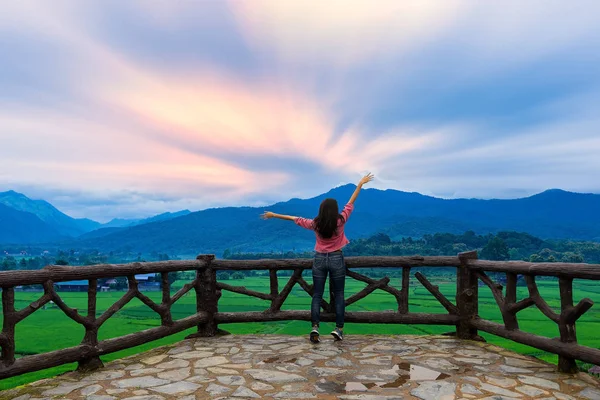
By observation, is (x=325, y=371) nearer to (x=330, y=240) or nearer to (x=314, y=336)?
(x=314, y=336)

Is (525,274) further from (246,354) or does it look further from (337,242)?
(246,354)

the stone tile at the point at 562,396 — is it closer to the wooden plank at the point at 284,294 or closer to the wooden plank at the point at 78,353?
the wooden plank at the point at 284,294

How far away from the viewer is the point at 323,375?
4.83 metres

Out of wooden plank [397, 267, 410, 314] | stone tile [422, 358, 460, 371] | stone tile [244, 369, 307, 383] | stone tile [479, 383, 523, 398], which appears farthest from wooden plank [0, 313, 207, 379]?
stone tile [479, 383, 523, 398]

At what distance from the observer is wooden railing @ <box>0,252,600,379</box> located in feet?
15.7

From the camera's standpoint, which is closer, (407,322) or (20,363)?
(20,363)

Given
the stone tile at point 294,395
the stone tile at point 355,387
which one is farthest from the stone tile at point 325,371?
the stone tile at point 294,395

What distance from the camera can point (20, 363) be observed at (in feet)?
15.5

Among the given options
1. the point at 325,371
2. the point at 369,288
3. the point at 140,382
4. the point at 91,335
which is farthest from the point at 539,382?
the point at 91,335

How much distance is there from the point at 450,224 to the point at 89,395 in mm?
165194

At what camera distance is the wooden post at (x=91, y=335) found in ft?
17.4

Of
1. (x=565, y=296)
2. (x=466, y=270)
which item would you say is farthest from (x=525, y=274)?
(x=466, y=270)

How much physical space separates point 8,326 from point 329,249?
407 cm

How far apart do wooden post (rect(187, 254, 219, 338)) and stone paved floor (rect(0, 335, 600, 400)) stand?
680 mm
